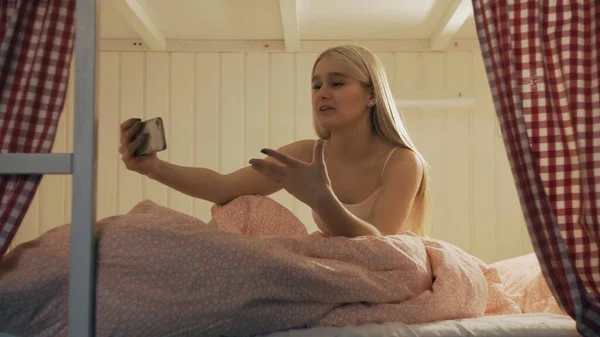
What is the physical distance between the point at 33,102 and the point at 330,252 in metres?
0.79

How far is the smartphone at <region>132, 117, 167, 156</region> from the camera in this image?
1965mm

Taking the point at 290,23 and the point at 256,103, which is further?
the point at 256,103

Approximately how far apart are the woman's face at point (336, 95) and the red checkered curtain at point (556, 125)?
753 mm

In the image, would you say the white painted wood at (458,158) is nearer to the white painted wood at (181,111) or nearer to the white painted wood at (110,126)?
the white painted wood at (181,111)

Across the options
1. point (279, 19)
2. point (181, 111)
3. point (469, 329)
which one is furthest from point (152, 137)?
point (181, 111)

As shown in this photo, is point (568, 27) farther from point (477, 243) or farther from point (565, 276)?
point (477, 243)

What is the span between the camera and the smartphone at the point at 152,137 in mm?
1965

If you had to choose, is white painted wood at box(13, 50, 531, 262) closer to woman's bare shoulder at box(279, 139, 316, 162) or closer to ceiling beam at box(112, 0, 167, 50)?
ceiling beam at box(112, 0, 167, 50)

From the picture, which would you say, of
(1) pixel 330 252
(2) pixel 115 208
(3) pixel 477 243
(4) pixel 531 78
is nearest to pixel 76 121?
(1) pixel 330 252

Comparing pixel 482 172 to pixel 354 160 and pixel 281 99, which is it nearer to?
pixel 281 99

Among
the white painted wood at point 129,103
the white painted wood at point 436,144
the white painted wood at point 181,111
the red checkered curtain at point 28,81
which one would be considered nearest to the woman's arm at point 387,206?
the red checkered curtain at point 28,81

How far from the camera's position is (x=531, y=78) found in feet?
5.71

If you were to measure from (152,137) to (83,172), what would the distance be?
16.7 inches

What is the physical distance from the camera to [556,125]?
1726 millimetres
